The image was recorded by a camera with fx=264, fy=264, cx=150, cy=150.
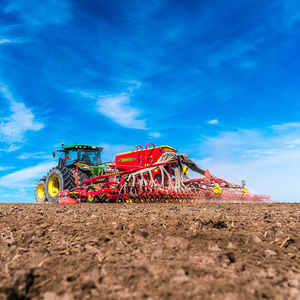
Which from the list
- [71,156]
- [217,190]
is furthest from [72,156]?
[217,190]

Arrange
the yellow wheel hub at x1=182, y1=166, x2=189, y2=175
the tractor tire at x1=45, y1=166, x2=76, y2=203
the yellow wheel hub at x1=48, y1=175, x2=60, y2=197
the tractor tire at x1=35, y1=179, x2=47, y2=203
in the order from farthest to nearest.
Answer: the tractor tire at x1=35, y1=179, x2=47, y2=203 → the yellow wheel hub at x1=48, y1=175, x2=60, y2=197 → the tractor tire at x1=45, y1=166, x2=76, y2=203 → the yellow wheel hub at x1=182, y1=166, x2=189, y2=175

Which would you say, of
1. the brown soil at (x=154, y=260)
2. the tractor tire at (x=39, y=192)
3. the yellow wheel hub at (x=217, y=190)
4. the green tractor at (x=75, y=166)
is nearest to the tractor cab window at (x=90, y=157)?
the green tractor at (x=75, y=166)

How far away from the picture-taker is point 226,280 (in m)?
1.69

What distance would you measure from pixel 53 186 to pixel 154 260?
11826 mm

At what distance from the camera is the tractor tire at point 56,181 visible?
11312 mm

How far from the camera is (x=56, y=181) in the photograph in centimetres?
1276

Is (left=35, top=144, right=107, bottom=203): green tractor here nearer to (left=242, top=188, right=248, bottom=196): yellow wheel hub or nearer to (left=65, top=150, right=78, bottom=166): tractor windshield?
(left=65, top=150, right=78, bottom=166): tractor windshield

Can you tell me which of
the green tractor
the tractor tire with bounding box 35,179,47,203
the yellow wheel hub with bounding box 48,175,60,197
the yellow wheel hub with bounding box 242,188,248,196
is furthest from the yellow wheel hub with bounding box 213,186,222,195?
the tractor tire with bounding box 35,179,47,203

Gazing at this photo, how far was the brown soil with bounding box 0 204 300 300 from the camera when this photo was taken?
1591 millimetres

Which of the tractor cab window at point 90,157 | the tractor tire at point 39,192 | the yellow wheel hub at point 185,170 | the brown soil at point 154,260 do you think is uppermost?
the tractor cab window at point 90,157

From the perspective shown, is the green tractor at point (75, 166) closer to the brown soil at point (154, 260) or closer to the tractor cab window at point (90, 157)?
the tractor cab window at point (90, 157)

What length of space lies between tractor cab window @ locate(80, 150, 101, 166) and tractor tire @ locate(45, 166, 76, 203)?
1.16m

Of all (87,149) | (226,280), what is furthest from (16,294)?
(87,149)

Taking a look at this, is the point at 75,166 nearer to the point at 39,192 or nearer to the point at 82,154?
the point at 82,154
